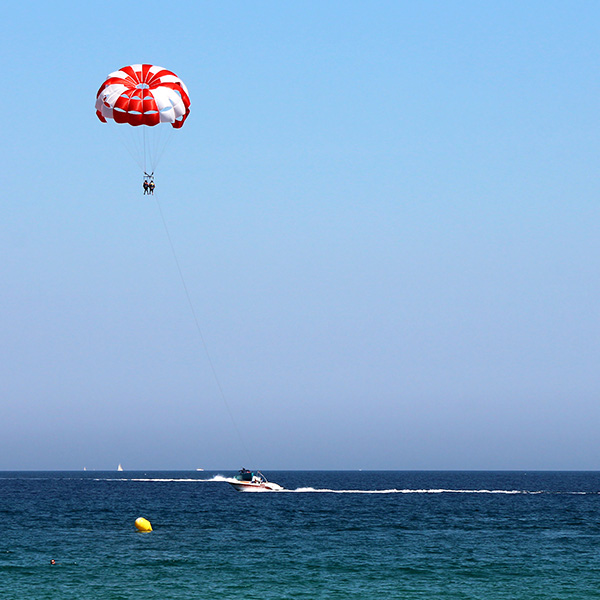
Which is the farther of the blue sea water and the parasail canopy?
the parasail canopy

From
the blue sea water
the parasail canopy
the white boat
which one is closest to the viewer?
the blue sea water

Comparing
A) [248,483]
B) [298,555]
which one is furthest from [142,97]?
[248,483]

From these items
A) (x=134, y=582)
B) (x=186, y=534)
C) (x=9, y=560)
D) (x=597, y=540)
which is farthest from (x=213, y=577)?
(x=597, y=540)

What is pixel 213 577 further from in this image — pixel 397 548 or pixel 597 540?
pixel 597 540

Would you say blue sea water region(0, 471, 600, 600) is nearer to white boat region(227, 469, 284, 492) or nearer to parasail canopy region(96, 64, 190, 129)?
parasail canopy region(96, 64, 190, 129)

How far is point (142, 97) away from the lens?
55.9 m

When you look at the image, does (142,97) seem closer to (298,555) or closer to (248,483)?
(298,555)

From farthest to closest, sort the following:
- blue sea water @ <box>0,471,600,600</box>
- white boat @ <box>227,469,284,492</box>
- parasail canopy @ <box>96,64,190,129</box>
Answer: white boat @ <box>227,469,284,492</box> < parasail canopy @ <box>96,64,190,129</box> < blue sea water @ <box>0,471,600,600</box>

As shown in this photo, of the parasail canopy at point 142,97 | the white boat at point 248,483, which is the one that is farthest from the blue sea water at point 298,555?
the white boat at point 248,483

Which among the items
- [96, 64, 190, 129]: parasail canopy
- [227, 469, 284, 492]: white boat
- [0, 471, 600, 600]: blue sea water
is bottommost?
[0, 471, 600, 600]: blue sea water

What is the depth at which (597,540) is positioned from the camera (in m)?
74.3

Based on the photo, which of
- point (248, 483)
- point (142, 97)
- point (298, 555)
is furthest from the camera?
point (248, 483)

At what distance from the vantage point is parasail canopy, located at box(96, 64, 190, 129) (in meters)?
55.8

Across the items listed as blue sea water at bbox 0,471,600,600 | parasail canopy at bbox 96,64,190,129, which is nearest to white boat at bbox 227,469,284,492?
blue sea water at bbox 0,471,600,600
